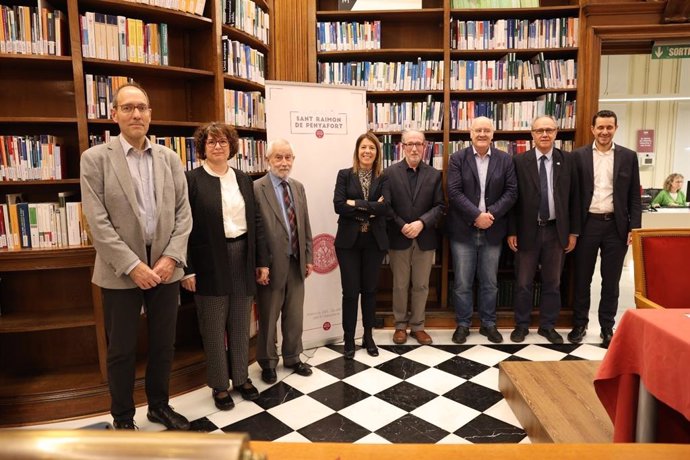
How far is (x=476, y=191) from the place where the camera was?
376 cm

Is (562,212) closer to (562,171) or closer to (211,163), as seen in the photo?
(562,171)

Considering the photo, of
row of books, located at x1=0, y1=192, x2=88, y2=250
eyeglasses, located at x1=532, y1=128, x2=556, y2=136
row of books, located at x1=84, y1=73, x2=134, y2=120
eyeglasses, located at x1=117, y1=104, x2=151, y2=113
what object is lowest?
row of books, located at x1=0, y1=192, x2=88, y2=250

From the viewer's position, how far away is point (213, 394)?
2836 mm

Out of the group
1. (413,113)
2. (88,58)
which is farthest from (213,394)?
(413,113)

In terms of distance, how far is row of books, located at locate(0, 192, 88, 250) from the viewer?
263 cm

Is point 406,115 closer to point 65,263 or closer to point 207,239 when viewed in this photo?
point 207,239

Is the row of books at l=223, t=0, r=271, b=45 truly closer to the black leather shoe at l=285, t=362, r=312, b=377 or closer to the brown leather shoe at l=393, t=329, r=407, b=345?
the black leather shoe at l=285, t=362, r=312, b=377

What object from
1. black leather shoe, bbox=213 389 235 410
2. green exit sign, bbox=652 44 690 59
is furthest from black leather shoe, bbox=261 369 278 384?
green exit sign, bbox=652 44 690 59

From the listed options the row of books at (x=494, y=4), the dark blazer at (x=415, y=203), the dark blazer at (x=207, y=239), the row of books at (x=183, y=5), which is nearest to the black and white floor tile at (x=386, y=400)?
the dark blazer at (x=207, y=239)

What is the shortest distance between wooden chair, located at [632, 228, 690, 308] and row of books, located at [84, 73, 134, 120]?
3.02 meters

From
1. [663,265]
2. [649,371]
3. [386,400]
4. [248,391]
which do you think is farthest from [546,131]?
[248,391]

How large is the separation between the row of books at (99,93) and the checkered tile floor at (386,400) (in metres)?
1.78

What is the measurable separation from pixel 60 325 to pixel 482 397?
2508mm

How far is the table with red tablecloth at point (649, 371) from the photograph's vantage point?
1.44m
